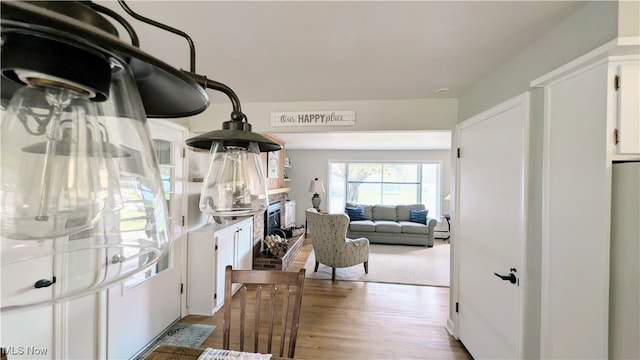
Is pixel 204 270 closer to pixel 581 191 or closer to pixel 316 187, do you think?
pixel 581 191

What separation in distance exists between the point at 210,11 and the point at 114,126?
1.13 m

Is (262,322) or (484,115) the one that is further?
(262,322)

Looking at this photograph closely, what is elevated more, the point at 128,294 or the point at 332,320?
the point at 128,294

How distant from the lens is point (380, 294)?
3.42 meters

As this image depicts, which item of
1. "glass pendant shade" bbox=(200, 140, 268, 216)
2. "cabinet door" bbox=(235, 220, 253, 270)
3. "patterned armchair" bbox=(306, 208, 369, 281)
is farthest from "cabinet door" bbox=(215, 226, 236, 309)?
"glass pendant shade" bbox=(200, 140, 268, 216)

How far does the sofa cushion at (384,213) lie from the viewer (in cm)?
652

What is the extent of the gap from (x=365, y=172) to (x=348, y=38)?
5.97 meters

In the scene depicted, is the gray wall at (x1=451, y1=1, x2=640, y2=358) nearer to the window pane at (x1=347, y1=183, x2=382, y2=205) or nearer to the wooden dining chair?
the wooden dining chair

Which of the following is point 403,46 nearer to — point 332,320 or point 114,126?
point 114,126

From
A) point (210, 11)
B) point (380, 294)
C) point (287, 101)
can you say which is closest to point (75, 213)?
point (210, 11)

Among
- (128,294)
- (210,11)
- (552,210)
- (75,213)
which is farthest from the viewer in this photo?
(128,294)

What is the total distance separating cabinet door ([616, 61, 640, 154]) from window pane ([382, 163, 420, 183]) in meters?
6.13

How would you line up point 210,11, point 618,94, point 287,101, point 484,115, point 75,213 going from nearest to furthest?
point 75,213 → point 618,94 → point 210,11 → point 484,115 → point 287,101

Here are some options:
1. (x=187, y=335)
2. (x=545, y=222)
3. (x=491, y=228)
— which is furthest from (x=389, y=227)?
(x=545, y=222)
